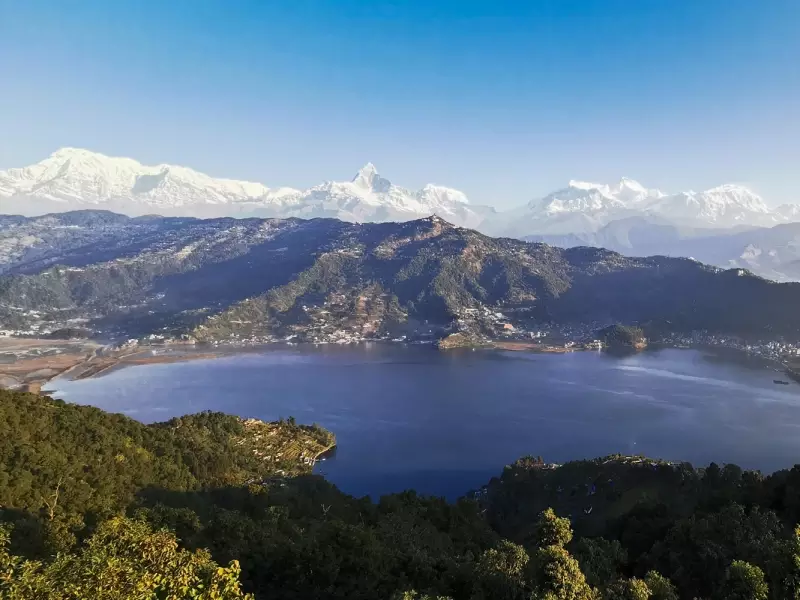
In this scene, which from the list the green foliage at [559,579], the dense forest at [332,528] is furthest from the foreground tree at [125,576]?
the green foliage at [559,579]

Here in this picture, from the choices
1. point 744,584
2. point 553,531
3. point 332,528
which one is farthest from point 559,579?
point 332,528

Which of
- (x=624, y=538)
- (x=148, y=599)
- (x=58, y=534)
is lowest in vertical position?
(x=624, y=538)

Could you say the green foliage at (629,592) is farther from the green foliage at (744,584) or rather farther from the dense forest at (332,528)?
the green foliage at (744,584)

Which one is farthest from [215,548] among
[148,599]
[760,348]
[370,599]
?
[760,348]

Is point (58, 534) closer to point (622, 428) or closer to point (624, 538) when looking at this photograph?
point (624, 538)

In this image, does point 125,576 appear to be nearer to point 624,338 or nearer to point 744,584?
point 744,584

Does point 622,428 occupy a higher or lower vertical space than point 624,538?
lower
